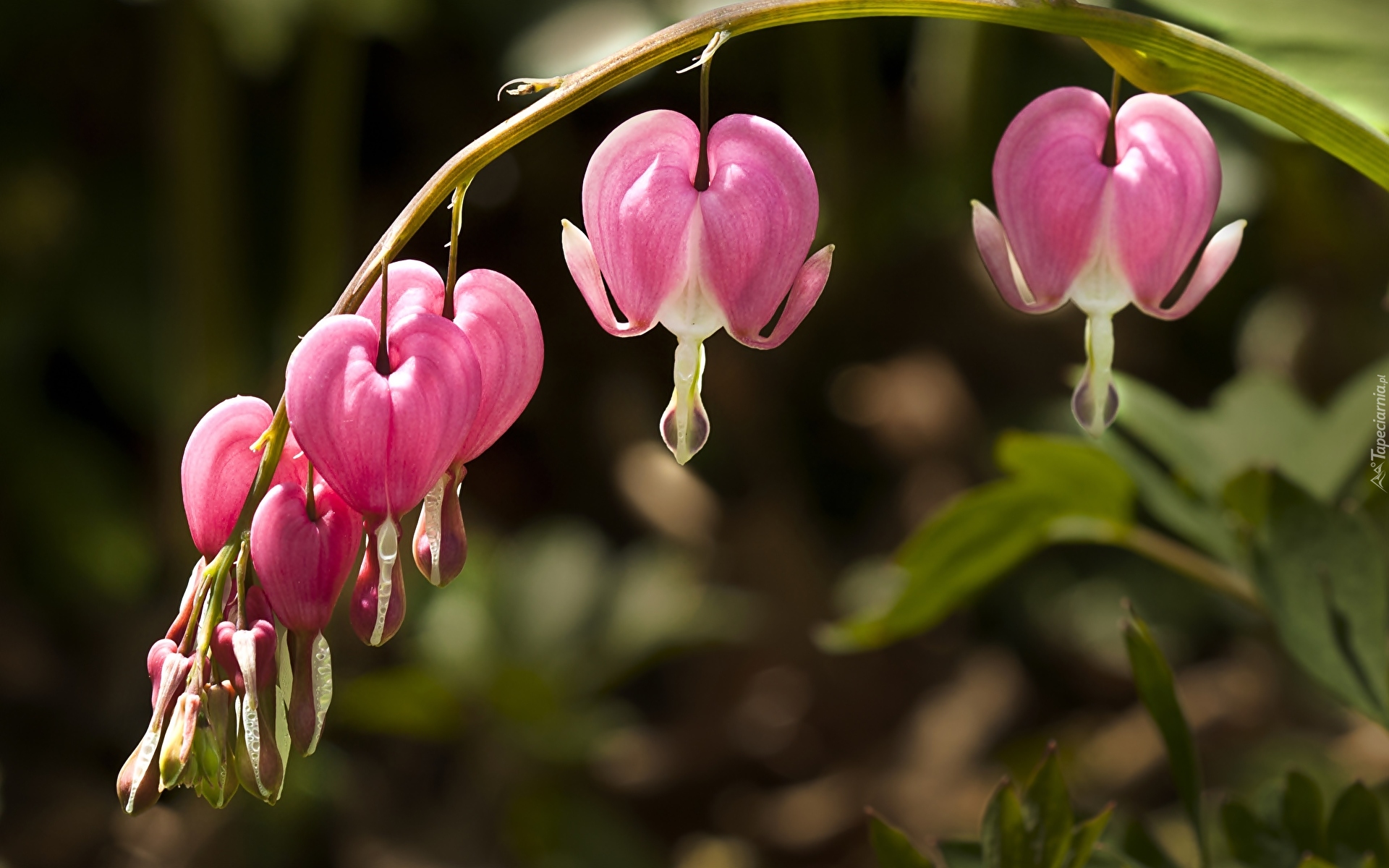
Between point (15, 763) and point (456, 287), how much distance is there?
2.06 m

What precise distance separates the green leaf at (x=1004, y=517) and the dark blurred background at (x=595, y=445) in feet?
3.16

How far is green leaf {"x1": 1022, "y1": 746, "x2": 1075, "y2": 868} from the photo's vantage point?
677mm

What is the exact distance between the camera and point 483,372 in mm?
554

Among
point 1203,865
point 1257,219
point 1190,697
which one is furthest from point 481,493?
point 1203,865

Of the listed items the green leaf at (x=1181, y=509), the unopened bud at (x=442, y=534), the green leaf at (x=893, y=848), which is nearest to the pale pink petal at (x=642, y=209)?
the unopened bud at (x=442, y=534)

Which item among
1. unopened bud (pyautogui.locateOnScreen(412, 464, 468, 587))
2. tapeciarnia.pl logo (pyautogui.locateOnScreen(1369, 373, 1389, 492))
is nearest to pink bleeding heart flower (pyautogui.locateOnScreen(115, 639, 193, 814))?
unopened bud (pyautogui.locateOnScreen(412, 464, 468, 587))

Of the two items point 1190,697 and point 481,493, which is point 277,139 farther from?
point 1190,697

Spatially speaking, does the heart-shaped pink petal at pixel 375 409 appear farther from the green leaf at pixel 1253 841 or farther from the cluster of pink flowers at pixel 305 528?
the green leaf at pixel 1253 841

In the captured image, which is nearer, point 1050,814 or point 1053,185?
point 1053,185

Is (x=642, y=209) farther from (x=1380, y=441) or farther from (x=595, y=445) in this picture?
(x=595, y=445)

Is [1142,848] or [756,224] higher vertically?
[756,224]

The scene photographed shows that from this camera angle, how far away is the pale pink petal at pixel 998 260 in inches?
22.2

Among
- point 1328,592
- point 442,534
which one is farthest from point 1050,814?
point 442,534

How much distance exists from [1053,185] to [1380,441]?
25.5 inches
